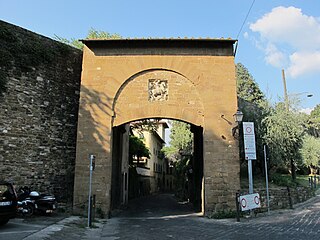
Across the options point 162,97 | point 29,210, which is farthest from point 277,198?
point 29,210

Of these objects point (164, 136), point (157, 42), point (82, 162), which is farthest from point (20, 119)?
point (164, 136)

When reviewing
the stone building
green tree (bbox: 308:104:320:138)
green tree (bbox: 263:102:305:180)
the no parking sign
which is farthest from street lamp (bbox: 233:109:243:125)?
green tree (bbox: 308:104:320:138)

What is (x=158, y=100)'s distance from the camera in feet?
43.7

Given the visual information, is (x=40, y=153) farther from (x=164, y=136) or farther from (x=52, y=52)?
(x=164, y=136)

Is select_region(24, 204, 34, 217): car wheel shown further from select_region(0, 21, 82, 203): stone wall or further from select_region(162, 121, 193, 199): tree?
select_region(162, 121, 193, 199): tree

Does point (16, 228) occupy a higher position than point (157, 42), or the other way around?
point (157, 42)

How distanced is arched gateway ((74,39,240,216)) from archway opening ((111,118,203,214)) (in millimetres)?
2878

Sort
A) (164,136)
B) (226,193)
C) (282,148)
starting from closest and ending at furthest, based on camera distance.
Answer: (226,193) < (282,148) < (164,136)

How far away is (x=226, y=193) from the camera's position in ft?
40.9

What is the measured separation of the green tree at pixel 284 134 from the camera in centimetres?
1655

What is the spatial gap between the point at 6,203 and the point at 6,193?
1.00ft

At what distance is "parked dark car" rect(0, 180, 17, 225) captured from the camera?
26.7 ft

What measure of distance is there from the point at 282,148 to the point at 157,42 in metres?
9.01

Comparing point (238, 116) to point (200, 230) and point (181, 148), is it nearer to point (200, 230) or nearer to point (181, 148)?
point (200, 230)
